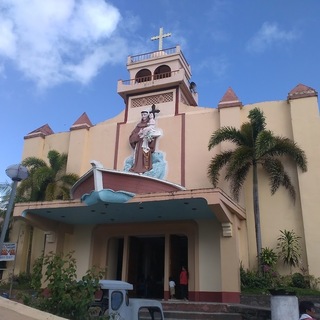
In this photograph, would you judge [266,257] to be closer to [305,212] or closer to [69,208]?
[305,212]

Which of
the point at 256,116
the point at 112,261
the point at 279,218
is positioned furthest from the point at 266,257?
the point at 112,261

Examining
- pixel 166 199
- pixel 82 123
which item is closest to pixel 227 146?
pixel 166 199

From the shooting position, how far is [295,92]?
17.3 meters

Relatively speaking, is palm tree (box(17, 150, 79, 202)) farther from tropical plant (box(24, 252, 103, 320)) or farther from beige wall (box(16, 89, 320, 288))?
tropical plant (box(24, 252, 103, 320))

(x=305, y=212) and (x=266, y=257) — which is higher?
(x=305, y=212)

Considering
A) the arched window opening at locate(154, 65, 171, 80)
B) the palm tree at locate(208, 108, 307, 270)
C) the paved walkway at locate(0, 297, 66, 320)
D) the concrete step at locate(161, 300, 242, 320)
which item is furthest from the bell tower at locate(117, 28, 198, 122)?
the paved walkway at locate(0, 297, 66, 320)

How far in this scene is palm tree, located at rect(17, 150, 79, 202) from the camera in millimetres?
18484

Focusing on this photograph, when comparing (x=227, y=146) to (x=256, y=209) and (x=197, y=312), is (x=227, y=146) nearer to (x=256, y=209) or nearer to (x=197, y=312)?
(x=256, y=209)

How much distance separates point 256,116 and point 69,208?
853 centimetres

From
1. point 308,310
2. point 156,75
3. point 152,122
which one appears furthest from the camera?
point 156,75

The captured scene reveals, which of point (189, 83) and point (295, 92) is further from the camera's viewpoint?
point (189, 83)

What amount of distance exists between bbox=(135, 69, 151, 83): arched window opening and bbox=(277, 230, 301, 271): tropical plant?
442 inches

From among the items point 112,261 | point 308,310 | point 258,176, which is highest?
point 258,176

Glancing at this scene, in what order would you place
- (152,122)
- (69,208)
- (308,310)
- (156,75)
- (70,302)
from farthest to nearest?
(156,75)
(152,122)
(69,208)
(308,310)
(70,302)
